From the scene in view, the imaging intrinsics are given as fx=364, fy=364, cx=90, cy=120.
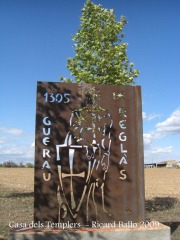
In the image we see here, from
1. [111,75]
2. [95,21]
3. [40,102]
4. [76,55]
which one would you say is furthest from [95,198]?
[95,21]

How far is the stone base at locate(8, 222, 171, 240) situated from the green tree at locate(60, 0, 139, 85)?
20.0 ft

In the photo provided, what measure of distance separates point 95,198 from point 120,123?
170 centimetres

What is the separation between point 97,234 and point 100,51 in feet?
25.2

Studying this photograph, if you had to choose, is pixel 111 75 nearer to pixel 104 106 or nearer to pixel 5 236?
pixel 104 106

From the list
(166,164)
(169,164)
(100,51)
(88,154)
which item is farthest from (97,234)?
(166,164)

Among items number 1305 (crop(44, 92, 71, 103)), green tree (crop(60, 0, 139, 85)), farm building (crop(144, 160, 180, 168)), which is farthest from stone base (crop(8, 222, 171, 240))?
farm building (crop(144, 160, 180, 168))

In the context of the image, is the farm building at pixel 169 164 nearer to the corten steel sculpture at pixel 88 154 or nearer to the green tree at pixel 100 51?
the green tree at pixel 100 51

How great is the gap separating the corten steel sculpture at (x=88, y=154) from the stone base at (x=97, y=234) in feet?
1.46

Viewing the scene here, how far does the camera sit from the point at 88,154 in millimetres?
7719

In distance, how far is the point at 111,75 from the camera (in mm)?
12750

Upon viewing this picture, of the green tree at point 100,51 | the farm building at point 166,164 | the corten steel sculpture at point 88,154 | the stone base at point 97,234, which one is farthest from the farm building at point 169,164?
the stone base at point 97,234

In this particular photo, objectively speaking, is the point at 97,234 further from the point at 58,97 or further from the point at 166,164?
the point at 166,164

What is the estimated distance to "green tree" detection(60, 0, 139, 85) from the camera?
12.7 m

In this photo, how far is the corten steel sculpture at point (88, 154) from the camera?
744 cm
